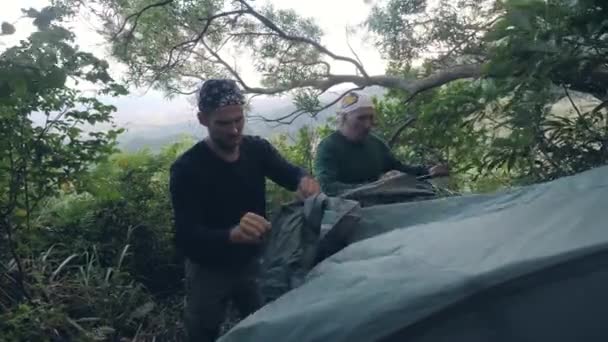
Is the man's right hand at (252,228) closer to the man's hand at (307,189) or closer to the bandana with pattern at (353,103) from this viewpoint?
the man's hand at (307,189)

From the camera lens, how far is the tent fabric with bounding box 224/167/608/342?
125cm

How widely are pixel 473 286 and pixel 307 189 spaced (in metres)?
1.47

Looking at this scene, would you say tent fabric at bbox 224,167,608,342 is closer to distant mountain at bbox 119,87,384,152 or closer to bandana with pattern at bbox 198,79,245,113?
bandana with pattern at bbox 198,79,245,113

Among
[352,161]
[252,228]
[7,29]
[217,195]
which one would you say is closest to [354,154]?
[352,161]

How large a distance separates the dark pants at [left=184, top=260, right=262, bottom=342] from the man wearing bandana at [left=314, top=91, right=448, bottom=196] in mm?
779

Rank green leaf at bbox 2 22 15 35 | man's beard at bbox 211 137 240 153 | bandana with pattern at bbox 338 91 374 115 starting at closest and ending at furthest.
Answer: green leaf at bbox 2 22 15 35 → man's beard at bbox 211 137 240 153 → bandana with pattern at bbox 338 91 374 115

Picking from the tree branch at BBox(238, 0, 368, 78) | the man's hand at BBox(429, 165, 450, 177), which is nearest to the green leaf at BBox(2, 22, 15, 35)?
the man's hand at BBox(429, 165, 450, 177)

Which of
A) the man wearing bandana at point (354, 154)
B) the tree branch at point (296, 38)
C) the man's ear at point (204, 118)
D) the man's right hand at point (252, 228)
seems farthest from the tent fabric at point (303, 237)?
the tree branch at point (296, 38)

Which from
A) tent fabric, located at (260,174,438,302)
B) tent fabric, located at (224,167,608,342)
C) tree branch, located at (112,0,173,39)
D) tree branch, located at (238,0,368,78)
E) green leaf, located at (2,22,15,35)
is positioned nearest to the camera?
tent fabric, located at (224,167,608,342)

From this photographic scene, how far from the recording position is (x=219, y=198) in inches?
107

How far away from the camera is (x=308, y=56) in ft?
26.7

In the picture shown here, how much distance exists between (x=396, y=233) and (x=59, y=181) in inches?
104

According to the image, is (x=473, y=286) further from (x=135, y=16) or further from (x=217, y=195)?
(x=135, y=16)

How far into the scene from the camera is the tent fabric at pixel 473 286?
1.25 m
